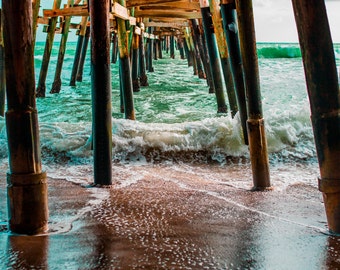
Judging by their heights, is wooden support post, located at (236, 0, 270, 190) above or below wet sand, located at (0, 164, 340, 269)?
above

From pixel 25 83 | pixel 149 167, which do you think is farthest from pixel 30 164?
pixel 149 167

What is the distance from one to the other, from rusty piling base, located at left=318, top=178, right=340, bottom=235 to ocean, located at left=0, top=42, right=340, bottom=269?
0.32ft

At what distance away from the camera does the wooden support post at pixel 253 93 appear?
118 inches

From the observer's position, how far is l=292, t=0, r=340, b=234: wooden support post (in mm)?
1853

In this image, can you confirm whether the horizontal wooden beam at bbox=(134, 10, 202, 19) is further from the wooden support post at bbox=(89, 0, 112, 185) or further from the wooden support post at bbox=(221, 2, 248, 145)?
the wooden support post at bbox=(89, 0, 112, 185)

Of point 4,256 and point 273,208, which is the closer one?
point 4,256

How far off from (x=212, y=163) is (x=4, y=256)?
3368 mm

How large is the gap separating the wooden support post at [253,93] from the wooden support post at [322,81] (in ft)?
3.63

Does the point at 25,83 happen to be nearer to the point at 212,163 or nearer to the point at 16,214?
the point at 16,214

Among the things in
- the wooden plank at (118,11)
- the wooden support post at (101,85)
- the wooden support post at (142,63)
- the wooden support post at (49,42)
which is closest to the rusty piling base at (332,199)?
the wooden support post at (101,85)

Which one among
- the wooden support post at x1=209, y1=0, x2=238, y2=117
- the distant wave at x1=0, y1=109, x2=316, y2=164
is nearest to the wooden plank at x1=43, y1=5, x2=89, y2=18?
the distant wave at x1=0, y1=109, x2=316, y2=164

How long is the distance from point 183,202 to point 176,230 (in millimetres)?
710

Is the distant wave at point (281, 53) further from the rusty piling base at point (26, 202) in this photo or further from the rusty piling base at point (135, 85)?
the rusty piling base at point (26, 202)

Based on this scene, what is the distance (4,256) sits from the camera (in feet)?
5.60
